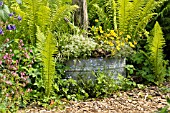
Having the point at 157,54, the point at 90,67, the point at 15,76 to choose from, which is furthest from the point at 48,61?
the point at 157,54

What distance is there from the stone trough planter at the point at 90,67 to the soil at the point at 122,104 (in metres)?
0.30

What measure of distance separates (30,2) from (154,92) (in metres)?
1.86

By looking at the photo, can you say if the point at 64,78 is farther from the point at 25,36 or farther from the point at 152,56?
the point at 152,56

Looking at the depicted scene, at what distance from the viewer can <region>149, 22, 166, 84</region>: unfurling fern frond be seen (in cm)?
417

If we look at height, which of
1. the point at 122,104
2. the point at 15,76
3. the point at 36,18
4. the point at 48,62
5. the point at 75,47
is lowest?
the point at 122,104

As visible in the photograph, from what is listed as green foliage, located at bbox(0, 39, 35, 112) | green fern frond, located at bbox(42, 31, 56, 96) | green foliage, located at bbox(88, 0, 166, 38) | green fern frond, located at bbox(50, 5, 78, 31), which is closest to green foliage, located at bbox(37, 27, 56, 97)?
green fern frond, located at bbox(42, 31, 56, 96)

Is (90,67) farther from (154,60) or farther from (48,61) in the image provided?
(154,60)

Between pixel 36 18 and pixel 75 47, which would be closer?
pixel 75 47

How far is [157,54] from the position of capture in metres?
4.20

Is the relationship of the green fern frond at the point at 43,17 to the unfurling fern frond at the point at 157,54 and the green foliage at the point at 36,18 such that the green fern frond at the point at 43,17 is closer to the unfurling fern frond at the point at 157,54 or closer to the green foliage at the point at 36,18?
the green foliage at the point at 36,18

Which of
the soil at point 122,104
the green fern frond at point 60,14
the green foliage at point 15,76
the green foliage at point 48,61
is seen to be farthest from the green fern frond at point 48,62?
the green fern frond at point 60,14

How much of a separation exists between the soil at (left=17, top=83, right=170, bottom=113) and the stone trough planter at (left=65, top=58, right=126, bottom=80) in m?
0.30

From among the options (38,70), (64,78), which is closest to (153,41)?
(64,78)

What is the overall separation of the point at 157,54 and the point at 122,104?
3.13 ft
